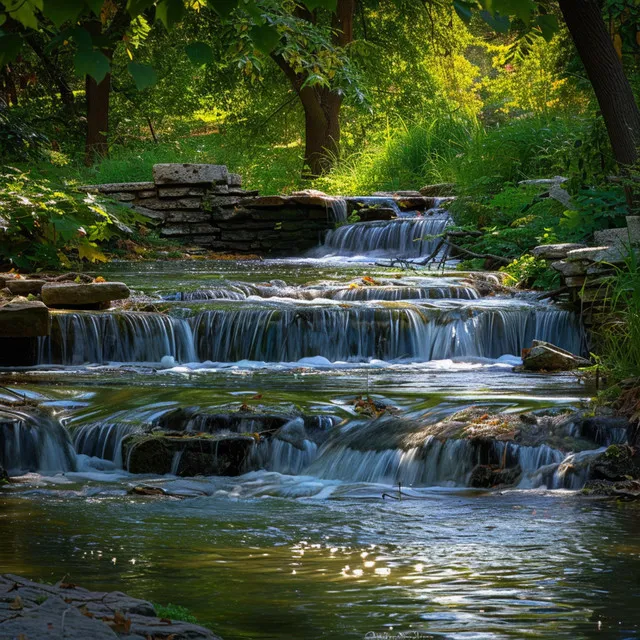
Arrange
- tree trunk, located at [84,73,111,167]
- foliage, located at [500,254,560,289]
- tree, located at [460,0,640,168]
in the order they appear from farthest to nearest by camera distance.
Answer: tree trunk, located at [84,73,111,167], foliage, located at [500,254,560,289], tree, located at [460,0,640,168]

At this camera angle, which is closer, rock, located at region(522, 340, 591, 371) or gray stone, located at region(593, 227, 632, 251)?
rock, located at region(522, 340, 591, 371)

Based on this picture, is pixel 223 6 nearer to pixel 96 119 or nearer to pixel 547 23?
pixel 547 23

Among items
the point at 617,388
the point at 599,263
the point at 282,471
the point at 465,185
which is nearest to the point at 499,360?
the point at 599,263

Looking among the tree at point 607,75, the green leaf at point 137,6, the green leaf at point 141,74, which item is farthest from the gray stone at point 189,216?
the green leaf at point 141,74

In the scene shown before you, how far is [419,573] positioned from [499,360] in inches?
263

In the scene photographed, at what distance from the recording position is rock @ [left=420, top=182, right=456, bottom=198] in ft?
65.8

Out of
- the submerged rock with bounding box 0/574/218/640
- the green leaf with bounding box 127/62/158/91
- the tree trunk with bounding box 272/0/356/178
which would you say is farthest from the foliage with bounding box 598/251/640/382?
the tree trunk with bounding box 272/0/356/178

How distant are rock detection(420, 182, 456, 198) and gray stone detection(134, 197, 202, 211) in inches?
157

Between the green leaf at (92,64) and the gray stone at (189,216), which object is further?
the gray stone at (189,216)

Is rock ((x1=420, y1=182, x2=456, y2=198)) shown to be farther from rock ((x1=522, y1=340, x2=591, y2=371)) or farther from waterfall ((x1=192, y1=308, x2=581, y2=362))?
rock ((x1=522, y1=340, x2=591, y2=371))

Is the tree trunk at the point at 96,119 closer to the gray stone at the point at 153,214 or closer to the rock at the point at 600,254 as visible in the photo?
the gray stone at the point at 153,214

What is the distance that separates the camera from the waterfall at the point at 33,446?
24.4 ft

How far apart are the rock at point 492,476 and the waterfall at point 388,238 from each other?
10.5 m

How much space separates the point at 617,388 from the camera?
25.0ft
